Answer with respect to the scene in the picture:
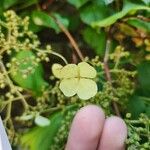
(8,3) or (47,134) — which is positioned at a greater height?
(8,3)

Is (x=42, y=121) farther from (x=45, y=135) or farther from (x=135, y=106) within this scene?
(x=135, y=106)

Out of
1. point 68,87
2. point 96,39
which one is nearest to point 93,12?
point 96,39

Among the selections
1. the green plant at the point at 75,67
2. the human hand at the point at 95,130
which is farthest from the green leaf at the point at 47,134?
the human hand at the point at 95,130

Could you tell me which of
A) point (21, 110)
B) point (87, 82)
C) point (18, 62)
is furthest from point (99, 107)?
point (21, 110)

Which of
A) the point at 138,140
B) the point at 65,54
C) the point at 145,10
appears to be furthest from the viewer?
the point at 65,54

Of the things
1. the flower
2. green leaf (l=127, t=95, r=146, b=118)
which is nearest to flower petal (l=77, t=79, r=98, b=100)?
the flower

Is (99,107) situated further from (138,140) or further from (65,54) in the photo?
(65,54)
